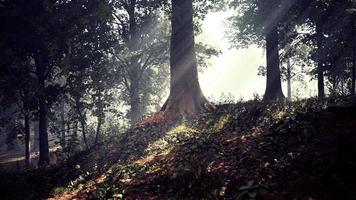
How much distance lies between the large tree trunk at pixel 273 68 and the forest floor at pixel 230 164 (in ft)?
16.3

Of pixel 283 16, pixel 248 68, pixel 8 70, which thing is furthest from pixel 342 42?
pixel 248 68

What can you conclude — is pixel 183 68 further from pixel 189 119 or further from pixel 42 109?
pixel 42 109

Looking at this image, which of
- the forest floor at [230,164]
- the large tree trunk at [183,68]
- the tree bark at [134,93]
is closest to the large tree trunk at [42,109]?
the forest floor at [230,164]

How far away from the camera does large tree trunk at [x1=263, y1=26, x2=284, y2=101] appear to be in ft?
59.2

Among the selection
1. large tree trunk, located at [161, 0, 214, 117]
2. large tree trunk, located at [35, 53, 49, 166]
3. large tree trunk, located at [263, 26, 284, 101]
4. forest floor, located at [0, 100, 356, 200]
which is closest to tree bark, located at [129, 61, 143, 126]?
large tree trunk, located at [35, 53, 49, 166]

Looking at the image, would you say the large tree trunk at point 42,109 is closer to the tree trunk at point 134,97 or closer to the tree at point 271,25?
the tree trunk at point 134,97

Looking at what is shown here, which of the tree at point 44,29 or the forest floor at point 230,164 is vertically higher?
the tree at point 44,29

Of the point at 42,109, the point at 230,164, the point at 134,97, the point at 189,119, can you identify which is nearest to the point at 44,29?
the point at 42,109

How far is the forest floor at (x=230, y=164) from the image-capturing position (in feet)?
19.2

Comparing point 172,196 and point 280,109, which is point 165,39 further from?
point 172,196

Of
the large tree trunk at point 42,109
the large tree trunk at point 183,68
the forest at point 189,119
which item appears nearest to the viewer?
the forest at point 189,119

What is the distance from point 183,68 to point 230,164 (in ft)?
30.8

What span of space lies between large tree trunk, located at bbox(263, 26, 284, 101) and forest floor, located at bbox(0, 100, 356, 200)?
497 cm

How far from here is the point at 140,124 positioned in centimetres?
1661
